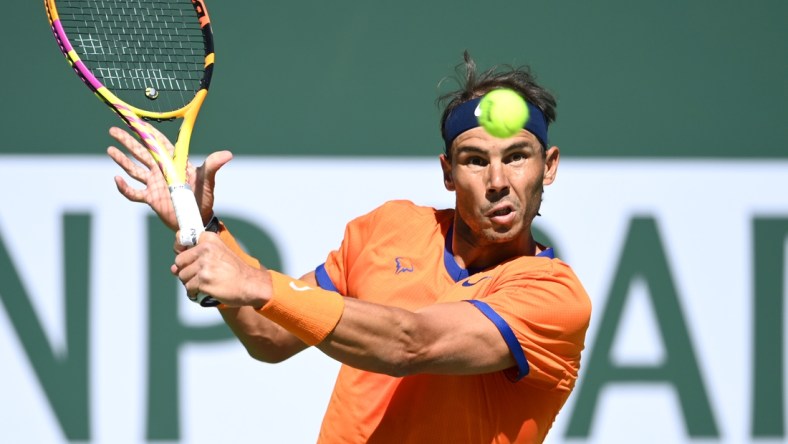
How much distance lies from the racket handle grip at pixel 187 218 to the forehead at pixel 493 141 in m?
0.72

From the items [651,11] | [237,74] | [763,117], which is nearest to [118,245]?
[237,74]

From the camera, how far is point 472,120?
9.63 feet

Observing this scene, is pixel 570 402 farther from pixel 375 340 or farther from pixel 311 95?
pixel 375 340

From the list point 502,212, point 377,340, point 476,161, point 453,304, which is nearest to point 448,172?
point 476,161

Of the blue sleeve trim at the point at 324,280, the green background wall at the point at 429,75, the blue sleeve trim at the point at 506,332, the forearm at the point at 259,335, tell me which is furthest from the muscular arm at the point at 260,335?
the green background wall at the point at 429,75

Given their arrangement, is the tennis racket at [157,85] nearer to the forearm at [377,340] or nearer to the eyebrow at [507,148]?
the forearm at [377,340]

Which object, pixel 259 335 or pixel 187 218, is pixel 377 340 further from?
pixel 259 335

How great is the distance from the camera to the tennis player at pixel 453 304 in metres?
2.49

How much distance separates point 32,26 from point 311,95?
3.76ft

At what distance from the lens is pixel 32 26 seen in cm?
470

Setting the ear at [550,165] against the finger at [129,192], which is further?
the ear at [550,165]

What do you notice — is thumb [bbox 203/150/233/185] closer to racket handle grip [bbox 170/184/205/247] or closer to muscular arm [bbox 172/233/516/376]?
racket handle grip [bbox 170/184/205/247]

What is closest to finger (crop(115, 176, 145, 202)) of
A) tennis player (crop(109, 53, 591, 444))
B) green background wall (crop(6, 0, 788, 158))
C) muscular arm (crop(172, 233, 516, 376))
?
tennis player (crop(109, 53, 591, 444))

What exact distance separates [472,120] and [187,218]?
2.67 feet
